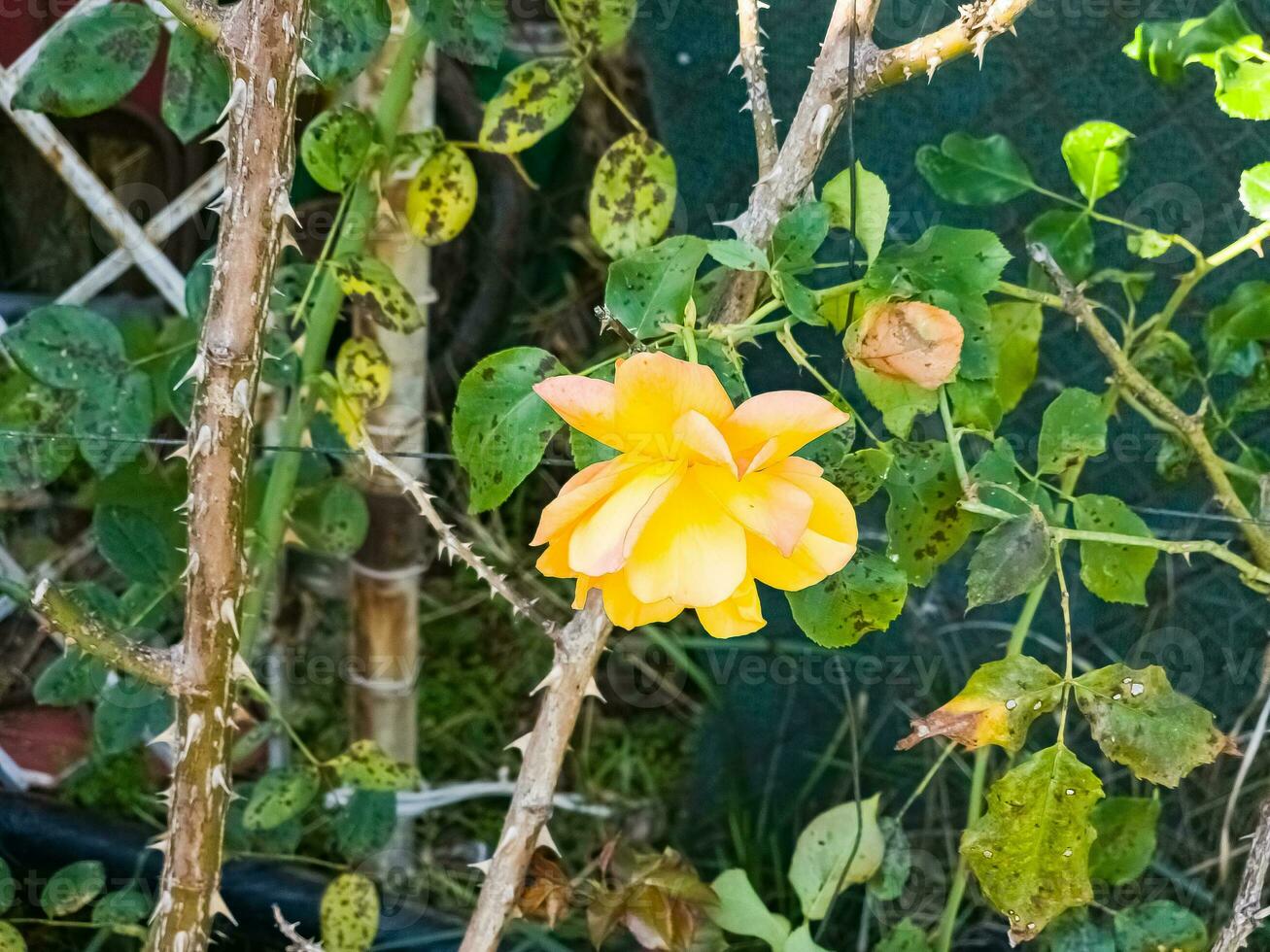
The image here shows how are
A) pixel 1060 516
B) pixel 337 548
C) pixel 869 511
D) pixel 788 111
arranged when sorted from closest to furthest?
pixel 1060 516 < pixel 337 548 < pixel 788 111 < pixel 869 511

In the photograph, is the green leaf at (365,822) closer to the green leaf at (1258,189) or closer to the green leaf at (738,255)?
the green leaf at (738,255)

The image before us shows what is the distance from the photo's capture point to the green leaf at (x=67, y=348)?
0.80m

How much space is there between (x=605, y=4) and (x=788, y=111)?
345 millimetres

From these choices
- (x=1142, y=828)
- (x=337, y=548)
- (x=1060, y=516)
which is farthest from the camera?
(x=337, y=548)

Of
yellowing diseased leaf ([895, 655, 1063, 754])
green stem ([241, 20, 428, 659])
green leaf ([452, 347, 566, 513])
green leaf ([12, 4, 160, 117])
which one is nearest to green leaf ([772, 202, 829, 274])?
green leaf ([452, 347, 566, 513])

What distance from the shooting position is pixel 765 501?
0.48 m

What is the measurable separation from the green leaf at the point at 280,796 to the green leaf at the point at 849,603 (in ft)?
1.74

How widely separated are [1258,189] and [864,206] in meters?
0.27

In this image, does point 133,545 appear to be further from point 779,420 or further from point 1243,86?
point 1243,86

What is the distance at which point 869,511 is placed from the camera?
48.3 inches

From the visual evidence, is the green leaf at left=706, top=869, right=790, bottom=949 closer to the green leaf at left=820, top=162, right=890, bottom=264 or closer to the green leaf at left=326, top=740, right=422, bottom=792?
the green leaf at left=326, top=740, right=422, bottom=792

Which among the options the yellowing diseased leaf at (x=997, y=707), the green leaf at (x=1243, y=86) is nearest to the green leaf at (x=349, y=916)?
the yellowing diseased leaf at (x=997, y=707)

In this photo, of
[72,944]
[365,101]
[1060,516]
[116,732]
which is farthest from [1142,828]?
[72,944]

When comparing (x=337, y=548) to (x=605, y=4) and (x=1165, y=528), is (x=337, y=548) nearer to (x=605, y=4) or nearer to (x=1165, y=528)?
(x=605, y=4)
